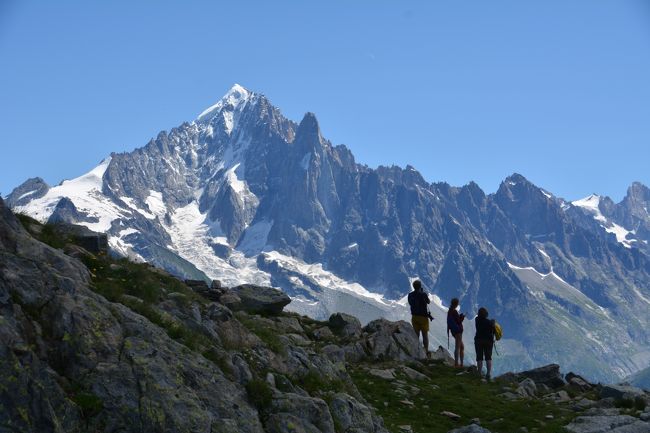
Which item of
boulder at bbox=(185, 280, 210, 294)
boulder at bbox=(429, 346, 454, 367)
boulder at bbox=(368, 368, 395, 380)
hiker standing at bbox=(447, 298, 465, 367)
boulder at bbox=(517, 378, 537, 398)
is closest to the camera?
boulder at bbox=(368, 368, 395, 380)

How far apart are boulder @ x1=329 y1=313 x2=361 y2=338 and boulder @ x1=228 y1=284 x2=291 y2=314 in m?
3.73

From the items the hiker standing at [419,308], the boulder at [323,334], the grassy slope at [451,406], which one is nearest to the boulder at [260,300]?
the boulder at [323,334]

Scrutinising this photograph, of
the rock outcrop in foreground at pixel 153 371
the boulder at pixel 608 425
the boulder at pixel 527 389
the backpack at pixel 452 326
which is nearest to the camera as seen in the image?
the rock outcrop in foreground at pixel 153 371

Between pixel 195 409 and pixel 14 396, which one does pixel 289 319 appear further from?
pixel 14 396

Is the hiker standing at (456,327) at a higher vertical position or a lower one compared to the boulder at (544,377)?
higher

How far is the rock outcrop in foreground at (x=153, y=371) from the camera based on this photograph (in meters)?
14.4

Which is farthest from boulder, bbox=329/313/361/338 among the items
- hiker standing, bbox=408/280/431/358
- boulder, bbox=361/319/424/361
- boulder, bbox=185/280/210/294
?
boulder, bbox=185/280/210/294

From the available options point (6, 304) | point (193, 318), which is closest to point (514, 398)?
point (193, 318)

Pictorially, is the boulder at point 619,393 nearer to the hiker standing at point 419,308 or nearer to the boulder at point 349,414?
the hiker standing at point 419,308

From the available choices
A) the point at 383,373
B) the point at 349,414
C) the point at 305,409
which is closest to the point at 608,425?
the point at 383,373

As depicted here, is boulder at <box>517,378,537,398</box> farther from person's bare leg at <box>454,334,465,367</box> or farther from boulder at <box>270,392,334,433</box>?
boulder at <box>270,392,334,433</box>

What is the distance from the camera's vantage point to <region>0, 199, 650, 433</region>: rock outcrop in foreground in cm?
1441

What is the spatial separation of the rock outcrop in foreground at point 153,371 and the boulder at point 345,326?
37.7 ft

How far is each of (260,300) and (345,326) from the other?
5937mm
